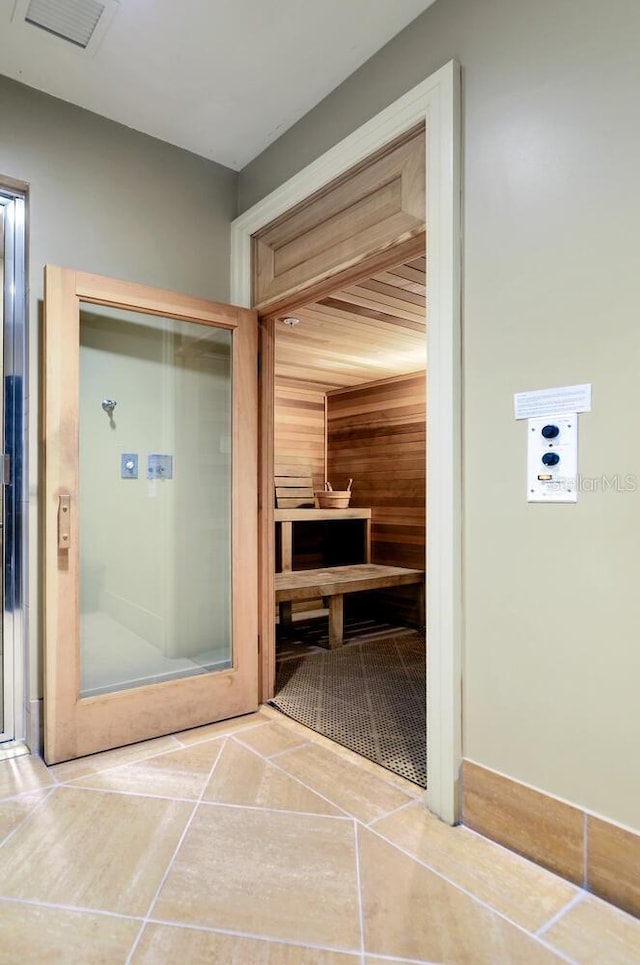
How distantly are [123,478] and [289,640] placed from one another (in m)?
Result: 2.15

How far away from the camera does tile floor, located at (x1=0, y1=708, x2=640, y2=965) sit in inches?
49.5

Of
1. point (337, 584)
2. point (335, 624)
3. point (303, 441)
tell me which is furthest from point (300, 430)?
point (335, 624)

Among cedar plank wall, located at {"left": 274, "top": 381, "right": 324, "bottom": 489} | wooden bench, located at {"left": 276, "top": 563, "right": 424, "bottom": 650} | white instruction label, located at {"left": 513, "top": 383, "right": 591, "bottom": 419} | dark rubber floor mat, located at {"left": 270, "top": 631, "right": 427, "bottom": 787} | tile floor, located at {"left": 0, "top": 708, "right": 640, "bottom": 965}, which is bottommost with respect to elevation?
dark rubber floor mat, located at {"left": 270, "top": 631, "right": 427, "bottom": 787}

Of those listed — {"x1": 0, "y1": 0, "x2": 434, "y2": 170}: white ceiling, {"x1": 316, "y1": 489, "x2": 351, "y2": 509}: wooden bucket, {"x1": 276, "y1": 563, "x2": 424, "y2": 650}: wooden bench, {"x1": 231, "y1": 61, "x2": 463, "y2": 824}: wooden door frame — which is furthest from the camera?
{"x1": 316, "y1": 489, "x2": 351, "y2": 509}: wooden bucket

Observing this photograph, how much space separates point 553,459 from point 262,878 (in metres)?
1.32

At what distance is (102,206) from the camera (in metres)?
2.39

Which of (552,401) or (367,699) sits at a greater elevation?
(552,401)

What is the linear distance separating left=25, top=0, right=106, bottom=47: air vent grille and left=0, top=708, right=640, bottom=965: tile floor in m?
2.53

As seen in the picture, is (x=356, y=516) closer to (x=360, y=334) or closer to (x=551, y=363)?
(x=360, y=334)

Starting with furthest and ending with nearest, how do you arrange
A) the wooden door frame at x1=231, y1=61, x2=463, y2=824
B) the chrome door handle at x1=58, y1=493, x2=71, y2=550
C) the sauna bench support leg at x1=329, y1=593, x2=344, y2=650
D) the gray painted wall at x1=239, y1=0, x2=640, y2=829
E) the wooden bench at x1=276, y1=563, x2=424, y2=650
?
the sauna bench support leg at x1=329, y1=593, x2=344, y2=650, the wooden bench at x1=276, y1=563, x2=424, y2=650, the chrome door handle at x1=58, y1=493, x2=71, y2=550, the wooden door frame at x1=231, y1=61, x2=463, y2=824, the gray painted wall at x1=239, y1=0, x2=640, y2=829

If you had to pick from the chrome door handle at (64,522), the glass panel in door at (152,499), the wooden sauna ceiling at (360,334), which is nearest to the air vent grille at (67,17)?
the glass panel in door at (152,499)

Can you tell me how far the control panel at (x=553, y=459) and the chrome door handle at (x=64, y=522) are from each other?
63.3 inches

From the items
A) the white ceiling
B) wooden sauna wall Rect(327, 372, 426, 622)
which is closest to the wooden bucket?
wooden sauna wall Rect(327, 372, 426, 622)

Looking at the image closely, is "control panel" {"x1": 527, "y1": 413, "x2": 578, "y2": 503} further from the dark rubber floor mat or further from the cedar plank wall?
the cedar plank wall
